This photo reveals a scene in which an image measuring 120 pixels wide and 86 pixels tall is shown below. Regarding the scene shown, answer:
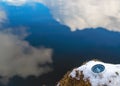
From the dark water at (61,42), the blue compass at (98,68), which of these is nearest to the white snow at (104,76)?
the blue compass at (98,68)

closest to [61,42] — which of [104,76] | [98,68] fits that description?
[98,68]

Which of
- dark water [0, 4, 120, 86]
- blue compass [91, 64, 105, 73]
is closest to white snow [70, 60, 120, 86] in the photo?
blue compass [91, 64, 105, 73]

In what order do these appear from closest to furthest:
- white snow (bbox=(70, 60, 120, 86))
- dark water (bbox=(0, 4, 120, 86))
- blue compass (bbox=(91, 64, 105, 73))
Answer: white snow (bbox=(70, 60, 120, 86))
blue compass (bbox=(91, 64, 105, 73))
dark water (bbox=(0, 4, 120, 86))

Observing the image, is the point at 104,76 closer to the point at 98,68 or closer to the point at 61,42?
the point at 98,68

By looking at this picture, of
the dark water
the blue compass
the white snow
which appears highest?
the blue compass

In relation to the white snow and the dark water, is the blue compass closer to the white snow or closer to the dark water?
the white snow

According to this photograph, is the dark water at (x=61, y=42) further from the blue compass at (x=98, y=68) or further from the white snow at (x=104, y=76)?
the white snow at (x=104, y=76)

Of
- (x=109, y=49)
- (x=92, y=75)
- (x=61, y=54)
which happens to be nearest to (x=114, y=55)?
(x=109, y=49)

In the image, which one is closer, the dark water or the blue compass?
the blue compass

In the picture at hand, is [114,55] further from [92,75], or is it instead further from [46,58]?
[92,75]
